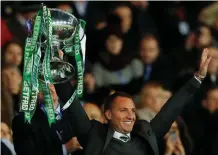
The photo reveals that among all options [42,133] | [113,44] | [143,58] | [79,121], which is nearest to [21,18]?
[113,44]

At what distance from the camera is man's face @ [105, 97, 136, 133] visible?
6551 millimetres

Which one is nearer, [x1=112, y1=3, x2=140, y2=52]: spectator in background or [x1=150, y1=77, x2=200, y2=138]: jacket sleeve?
[x1=150, y1=77, x2=200, y2=138]: jacket sleeve

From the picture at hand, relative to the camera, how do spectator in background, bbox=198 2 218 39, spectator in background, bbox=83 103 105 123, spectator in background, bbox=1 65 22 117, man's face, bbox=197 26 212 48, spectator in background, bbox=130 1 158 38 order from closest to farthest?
spectator in background, bbox=83 103 105 123
spectator in background, bbox=1 65 22 117
man's face, bbox=197 26 212 48
spectator in background, bbox=130 1 158 38
spectator in background, bbox=198 2 218 39

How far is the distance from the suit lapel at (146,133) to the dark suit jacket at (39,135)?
0.71 meters

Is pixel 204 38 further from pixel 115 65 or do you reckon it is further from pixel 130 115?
pixel 130 115

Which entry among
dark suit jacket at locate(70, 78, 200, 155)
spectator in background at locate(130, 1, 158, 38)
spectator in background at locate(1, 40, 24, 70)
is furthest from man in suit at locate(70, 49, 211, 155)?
spectator in background at locate(130, 1, 158, 38)

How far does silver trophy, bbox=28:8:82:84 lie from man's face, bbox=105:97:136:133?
448mm

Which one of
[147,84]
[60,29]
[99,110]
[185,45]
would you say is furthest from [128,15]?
[60,29]

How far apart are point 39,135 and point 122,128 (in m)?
0.96

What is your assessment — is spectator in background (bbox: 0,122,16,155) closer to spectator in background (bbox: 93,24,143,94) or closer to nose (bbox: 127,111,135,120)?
spectator in background (bbox: 93,24,143,94)

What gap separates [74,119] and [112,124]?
12.9 inches

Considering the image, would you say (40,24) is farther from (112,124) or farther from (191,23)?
(191,23)

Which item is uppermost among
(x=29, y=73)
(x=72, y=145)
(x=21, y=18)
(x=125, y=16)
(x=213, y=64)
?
(x=29, y=73)

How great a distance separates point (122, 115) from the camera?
6.57 m
